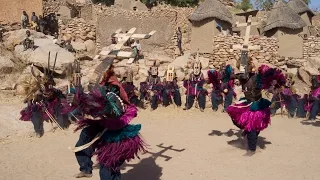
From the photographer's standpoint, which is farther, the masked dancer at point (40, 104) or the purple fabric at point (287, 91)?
the purple fabric at point (287, 91)

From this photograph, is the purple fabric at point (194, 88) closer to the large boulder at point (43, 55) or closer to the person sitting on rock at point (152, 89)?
the person sitting on rock at point (152, 89)

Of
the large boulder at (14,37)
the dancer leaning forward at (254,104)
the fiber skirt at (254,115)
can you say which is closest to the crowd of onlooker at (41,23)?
the large boulder at (14,37)

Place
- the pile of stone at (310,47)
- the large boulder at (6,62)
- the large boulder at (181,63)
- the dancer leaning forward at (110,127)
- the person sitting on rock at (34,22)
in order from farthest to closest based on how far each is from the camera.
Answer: the person sitting on rock at (34,22)
the pile of stone at (310,47)
the large boulder at (181,63)
the large boulder at (6,62)
the dancer leaning forward at (110,127)

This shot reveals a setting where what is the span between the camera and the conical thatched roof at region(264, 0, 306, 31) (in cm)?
1750

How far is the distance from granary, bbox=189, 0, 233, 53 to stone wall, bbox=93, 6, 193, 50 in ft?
10.0

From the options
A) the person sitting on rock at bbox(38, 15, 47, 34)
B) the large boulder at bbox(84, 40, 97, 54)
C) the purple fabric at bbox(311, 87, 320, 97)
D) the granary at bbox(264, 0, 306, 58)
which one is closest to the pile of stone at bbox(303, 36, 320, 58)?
the granary at bbox(264, 0, 306, 58)

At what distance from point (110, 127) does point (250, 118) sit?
125 inches

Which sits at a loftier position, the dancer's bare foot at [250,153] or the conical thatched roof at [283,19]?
the conical thatched roof at [283,19]

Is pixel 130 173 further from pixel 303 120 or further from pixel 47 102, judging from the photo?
pixel 303 120

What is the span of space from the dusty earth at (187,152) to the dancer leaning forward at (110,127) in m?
1.21

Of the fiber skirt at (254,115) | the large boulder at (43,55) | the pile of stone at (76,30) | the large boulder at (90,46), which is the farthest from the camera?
the pile of stone at (76,30)

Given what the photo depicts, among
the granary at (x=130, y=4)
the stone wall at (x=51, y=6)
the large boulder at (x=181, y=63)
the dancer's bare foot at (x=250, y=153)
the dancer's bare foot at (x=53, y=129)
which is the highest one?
the granary at (x=130, y=4)

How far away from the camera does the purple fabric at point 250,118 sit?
6992mm

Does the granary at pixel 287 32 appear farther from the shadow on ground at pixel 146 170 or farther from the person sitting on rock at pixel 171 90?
the shadow on ground at pixel 146 170
